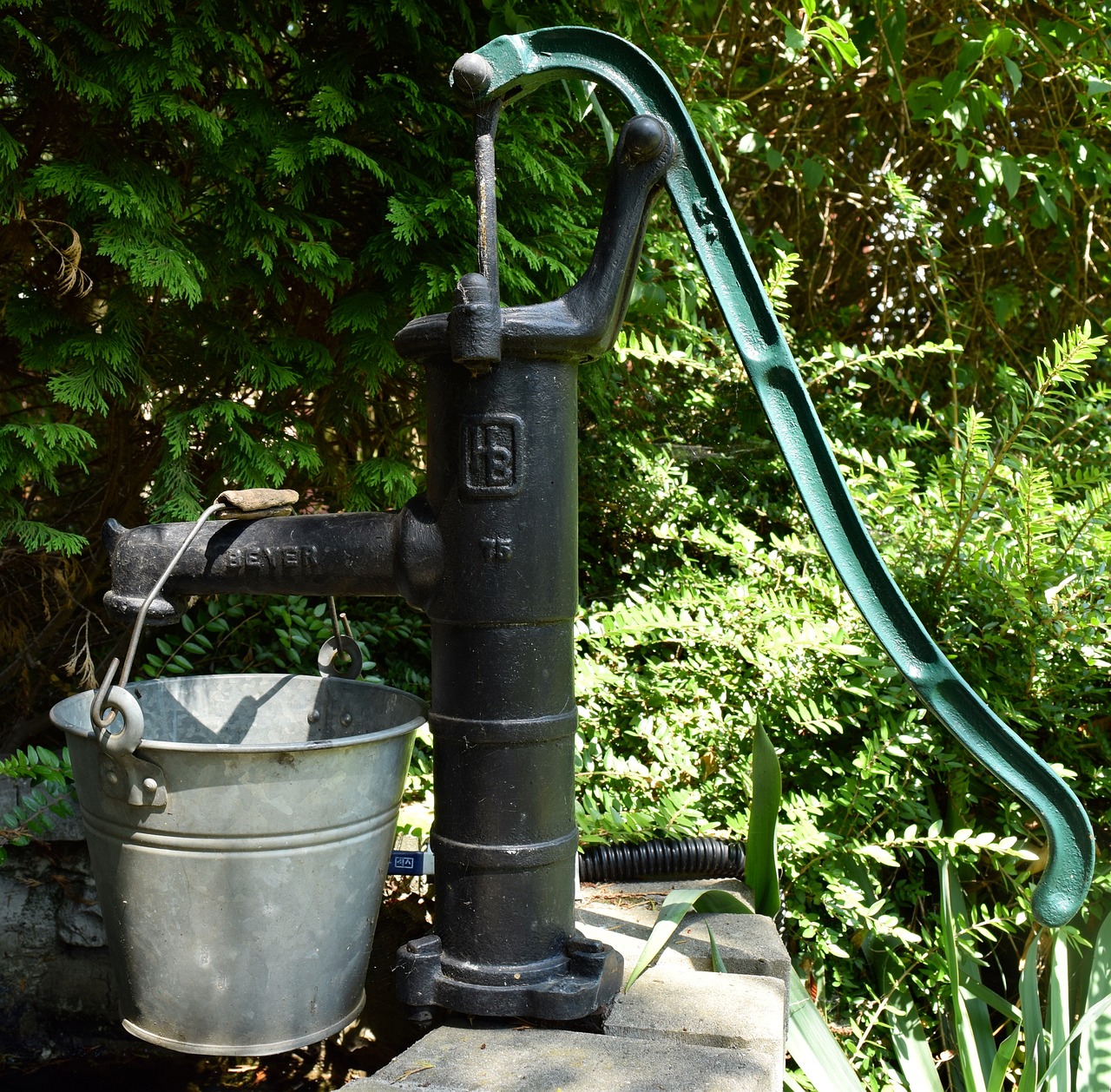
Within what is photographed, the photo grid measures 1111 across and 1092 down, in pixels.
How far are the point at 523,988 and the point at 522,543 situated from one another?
59 centimetres

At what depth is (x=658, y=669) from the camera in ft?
7.69

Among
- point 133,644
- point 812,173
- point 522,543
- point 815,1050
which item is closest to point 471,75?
point 522,543

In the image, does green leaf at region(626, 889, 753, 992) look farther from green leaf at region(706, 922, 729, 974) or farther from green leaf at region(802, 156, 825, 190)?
green leaf at region(802, 156, 825, 190)

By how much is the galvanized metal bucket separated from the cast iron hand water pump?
0.24 ft

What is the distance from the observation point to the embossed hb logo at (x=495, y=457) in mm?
1356

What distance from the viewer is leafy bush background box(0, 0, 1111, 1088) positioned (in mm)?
1976

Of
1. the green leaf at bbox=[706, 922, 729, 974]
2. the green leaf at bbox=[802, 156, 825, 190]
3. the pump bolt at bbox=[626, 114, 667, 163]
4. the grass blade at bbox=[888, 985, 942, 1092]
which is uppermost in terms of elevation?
the green leaf at bbox=[802, 156, 825, 190]

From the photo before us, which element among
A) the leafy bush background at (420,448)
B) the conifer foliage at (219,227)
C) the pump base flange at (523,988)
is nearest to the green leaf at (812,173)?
the leafy bush background at (420,448)

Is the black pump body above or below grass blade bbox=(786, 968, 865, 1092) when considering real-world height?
above

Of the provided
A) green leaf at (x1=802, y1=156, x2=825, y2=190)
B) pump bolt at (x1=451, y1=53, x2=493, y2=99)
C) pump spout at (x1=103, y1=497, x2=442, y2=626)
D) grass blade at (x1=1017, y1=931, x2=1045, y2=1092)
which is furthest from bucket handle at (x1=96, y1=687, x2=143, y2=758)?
green leaf at (x1=802, y1=156, x2=825, y2=190)

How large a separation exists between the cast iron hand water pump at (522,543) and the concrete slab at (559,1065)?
0.13 ft

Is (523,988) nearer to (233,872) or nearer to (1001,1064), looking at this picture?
(233,872)

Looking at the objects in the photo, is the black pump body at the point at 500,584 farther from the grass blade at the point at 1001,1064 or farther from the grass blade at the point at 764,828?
the grass blade at the point at 1001,1064

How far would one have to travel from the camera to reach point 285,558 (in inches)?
57.5
